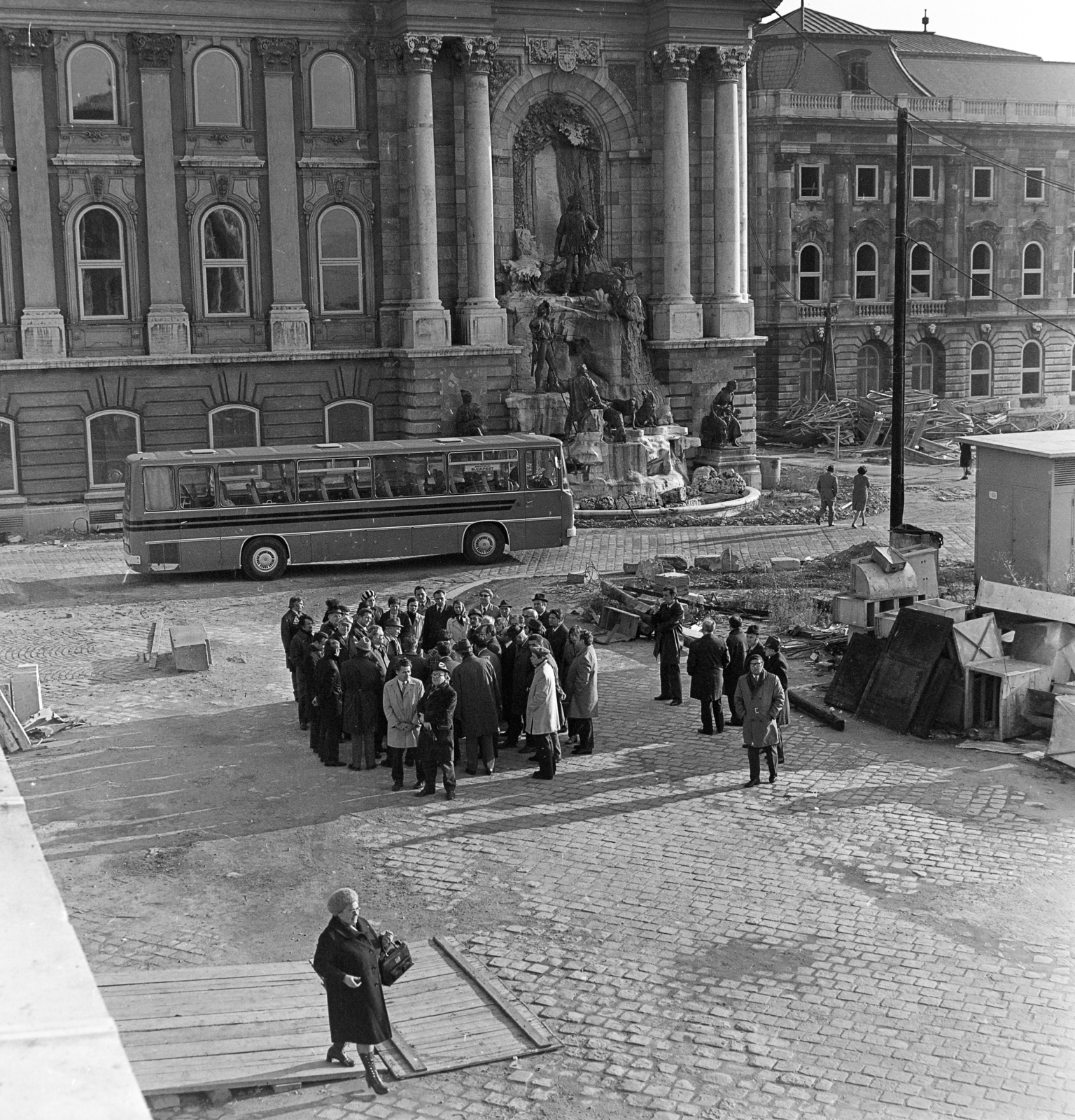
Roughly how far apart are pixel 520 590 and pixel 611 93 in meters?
18.4

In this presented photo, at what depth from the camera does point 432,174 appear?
3812 centimetres

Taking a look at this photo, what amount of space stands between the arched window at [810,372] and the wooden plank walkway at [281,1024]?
49.7 meters

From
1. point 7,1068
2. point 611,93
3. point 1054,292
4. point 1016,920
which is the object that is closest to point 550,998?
point 1016,920

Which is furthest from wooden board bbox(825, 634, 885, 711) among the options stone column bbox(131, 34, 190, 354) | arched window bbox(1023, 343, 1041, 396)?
arched window bbox(1023, 343, 1041, 396)

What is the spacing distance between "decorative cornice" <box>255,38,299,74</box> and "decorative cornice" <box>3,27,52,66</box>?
4849 millimetres

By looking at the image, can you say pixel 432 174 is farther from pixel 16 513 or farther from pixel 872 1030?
pixel 872 1030

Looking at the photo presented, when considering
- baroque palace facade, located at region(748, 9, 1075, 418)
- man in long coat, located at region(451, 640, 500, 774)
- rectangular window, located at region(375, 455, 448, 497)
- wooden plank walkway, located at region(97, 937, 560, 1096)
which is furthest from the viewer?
baroque palace facade, located at region(748, 9, 1075, 418)

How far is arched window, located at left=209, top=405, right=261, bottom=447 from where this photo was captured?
37.9 m

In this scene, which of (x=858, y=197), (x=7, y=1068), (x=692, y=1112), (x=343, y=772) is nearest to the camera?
(x=7, y=1068)

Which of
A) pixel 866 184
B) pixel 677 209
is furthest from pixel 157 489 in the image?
pixel 866 184

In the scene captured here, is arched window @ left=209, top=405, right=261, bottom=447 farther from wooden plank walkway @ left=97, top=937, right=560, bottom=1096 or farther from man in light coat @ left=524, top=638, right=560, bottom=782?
wooden plank walkway @ left=97, top=937, right=560, bottom=1096

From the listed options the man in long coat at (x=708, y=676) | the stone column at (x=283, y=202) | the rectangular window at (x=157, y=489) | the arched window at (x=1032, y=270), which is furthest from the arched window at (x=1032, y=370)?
the man in long coat at (x=708, y=676)

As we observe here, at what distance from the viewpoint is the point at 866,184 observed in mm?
60062

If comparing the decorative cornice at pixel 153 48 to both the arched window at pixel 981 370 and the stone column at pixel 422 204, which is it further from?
the arched window at pixel 981 370
